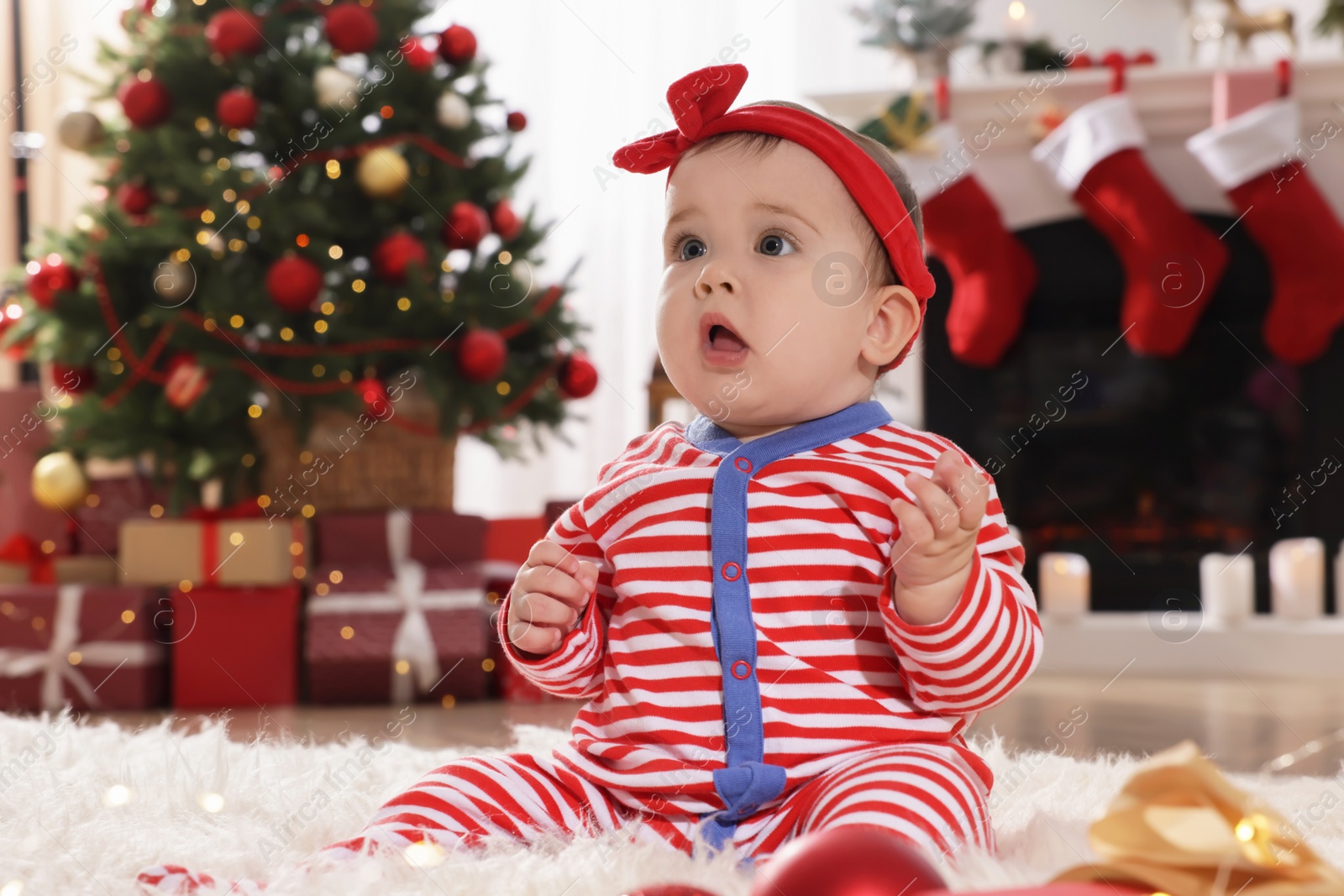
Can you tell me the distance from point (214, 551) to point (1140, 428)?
185 cm

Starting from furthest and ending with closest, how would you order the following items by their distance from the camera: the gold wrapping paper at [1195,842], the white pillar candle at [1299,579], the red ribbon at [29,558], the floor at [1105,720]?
the white pillar candle at [1299,579], the red ribbon at [29,558], the floor at [1105,720], the gold wrapping paper at [1195,842]

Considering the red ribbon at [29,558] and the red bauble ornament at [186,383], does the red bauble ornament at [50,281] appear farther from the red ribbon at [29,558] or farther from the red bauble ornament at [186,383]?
the red ribbon at [29,558]

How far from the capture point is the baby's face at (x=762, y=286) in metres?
0.80

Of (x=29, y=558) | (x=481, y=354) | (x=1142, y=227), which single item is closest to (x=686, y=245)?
(x=481, y=354)

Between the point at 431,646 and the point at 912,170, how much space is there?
4.73ft

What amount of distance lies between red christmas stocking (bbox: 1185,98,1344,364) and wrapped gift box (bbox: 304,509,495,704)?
1.66m

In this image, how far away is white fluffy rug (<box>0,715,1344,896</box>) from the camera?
0.69 m

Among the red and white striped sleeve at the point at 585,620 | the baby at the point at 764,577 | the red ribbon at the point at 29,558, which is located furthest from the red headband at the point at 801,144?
the red ribbon at the point at 29,558

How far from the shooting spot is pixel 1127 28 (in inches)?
116

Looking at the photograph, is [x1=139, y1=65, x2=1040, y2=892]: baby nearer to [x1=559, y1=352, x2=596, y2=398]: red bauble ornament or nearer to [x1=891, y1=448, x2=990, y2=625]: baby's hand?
[x1=891, y1=448, x2=990, y2=625]: baby's hand

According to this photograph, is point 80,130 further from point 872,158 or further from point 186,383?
point 872,158

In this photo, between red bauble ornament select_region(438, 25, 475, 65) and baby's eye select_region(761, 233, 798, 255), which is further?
red bauble ornament select_region(438, 25, 475, 65)

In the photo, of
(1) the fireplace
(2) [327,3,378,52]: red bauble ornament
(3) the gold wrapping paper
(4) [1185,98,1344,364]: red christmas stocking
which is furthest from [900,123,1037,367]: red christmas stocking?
(3) the gold wrapping paper

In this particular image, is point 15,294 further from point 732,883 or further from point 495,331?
point 732,883
